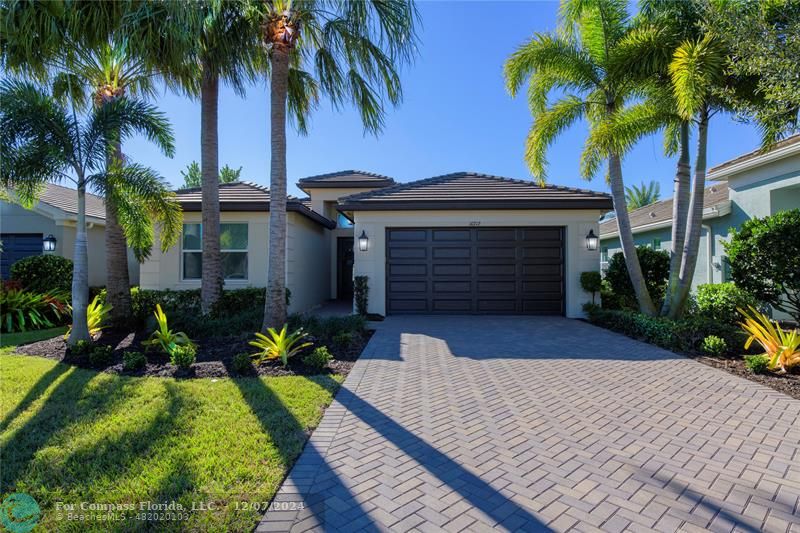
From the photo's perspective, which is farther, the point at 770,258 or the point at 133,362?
the point at 770,258

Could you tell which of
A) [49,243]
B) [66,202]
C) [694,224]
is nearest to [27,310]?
[49,243]

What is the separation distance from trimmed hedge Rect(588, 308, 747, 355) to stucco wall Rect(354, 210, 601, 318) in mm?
2577

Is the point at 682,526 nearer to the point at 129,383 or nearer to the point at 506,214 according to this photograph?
the point at 129,383

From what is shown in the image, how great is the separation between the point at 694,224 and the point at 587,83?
4.06 meters

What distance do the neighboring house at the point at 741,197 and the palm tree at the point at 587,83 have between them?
2924 mm

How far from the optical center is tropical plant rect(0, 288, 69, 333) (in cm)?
909

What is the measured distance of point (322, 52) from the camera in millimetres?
7898

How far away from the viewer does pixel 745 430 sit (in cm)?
375

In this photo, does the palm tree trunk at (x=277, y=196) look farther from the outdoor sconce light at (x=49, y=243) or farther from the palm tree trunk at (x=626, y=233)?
the outdoor sconce light at (x=49, y=243)

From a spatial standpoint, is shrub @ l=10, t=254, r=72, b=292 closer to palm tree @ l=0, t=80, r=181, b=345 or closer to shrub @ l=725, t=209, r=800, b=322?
Result: palm tree @ l=0, t=80, r=181, b=345

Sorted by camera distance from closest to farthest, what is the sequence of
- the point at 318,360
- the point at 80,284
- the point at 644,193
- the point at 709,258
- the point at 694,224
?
the point at 318,360 → the point at 80,284 → the point at 694,224 → the point at 709,258 → the point at 644,193

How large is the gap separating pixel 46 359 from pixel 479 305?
390 inches

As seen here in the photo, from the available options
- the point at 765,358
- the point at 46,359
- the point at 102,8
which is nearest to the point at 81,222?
the point at 46,359

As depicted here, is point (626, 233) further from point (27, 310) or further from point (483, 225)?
point (27, 310)
